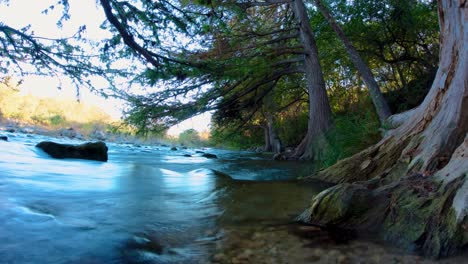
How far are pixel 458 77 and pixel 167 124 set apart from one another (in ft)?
33.2

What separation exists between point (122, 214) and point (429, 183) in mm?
2651

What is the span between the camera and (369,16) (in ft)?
36.4

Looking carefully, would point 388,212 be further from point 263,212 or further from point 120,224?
point 120,224

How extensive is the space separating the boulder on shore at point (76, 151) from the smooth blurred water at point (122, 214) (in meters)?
2.73

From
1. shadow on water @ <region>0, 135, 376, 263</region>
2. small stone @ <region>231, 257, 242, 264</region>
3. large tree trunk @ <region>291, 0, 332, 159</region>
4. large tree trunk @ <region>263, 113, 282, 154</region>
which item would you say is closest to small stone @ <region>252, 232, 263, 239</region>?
shadow on water @ <region>0, 135, 376, 263</region>

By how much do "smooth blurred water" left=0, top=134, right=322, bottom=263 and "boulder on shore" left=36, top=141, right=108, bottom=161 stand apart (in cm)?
273

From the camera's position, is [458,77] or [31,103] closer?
[458,77]

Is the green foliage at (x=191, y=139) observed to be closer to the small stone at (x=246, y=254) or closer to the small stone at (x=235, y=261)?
the small stone at (x=246, y=254)

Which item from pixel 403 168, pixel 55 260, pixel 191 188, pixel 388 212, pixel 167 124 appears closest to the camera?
pixel 55 260

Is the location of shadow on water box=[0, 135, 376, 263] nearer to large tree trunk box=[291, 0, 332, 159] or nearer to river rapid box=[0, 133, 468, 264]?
river rapid box=[0, 133, 468, 264]

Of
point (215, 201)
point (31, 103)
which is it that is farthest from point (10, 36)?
point (31, 103)

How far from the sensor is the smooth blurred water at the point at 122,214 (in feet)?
6.20

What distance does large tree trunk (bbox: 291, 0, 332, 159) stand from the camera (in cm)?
1033

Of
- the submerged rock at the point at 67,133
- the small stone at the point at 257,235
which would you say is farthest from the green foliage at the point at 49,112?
the small stone at the point at 257,235
